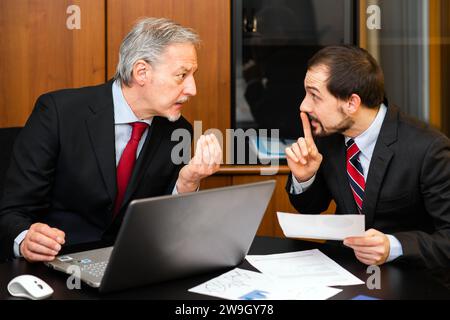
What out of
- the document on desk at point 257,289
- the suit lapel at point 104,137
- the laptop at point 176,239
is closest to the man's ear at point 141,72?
the suit lapel at point 104,137

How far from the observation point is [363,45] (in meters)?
3.08

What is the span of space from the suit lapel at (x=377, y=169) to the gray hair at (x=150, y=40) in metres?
0.76

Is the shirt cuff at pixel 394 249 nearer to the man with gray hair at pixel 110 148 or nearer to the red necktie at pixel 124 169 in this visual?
the man with gray hair at pixel 110 148

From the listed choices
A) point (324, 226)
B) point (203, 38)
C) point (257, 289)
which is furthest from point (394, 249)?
point (203, 38)

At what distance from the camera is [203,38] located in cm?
295

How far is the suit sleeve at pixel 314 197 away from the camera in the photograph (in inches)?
85.0

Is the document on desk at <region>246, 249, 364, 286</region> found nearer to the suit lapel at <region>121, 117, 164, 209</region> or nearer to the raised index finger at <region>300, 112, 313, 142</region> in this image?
the raised index finger at <region>300, 112, 313, 142</region>

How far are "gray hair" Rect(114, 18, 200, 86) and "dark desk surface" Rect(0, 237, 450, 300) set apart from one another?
0.83 meters

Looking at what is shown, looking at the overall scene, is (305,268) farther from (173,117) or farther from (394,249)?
(173,117)

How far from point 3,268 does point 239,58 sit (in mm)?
1745

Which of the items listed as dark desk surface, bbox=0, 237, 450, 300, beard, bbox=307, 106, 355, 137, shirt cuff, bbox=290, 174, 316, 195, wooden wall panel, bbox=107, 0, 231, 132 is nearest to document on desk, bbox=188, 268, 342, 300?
dark desk surface, bbox=0, 237, 450, 300
